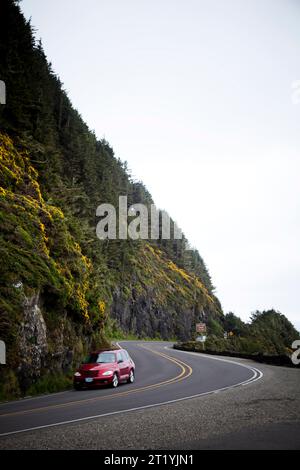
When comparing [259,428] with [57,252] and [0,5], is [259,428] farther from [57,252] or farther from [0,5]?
[0,5]

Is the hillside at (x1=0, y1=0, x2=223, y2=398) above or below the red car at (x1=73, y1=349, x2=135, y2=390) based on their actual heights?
above

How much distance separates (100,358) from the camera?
649 inches

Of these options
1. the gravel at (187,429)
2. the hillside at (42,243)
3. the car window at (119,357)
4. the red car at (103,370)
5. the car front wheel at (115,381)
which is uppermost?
the hillside at (42,243)

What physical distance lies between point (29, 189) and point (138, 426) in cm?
2015

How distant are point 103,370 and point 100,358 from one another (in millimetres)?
1022

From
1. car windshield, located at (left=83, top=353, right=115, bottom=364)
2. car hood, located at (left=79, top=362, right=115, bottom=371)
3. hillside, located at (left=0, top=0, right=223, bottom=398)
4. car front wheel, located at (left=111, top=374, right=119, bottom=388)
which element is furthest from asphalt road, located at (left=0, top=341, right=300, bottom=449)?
hillside, located at (left=0, top=0, right=223, bottom=398)

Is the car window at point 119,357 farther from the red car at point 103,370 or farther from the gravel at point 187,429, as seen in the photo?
the gravel at point 187,429

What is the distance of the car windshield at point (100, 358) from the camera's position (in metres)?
16.2

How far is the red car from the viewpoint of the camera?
50.4ft

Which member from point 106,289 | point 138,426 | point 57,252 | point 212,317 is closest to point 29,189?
point 57,252

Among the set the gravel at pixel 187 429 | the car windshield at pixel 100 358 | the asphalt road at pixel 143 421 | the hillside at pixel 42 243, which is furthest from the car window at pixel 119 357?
the gravel at pixel 187 429

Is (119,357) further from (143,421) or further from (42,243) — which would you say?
(143,421)

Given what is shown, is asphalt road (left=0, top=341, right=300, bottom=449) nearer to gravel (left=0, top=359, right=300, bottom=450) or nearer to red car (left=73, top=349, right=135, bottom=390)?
gravel (left=0, top=359, right=300, bottom=450)

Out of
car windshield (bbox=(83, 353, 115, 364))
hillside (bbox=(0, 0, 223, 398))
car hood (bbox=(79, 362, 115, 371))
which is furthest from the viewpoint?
car windshield (bbox=(83, 353, 115, 364))
